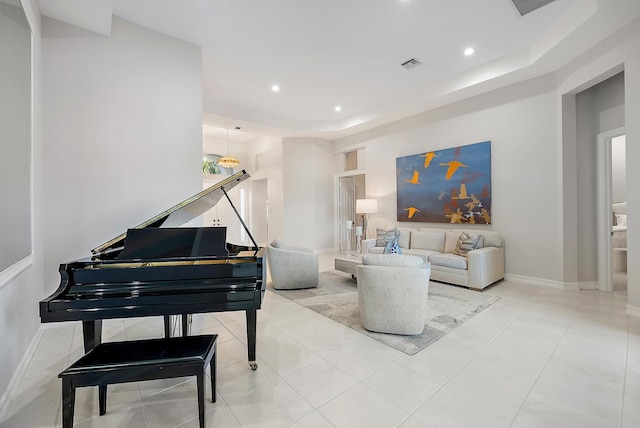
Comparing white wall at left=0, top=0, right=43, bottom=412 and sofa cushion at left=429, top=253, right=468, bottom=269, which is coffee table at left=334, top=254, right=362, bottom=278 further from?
white wall at left=0, top=0, right=43, bottom=412

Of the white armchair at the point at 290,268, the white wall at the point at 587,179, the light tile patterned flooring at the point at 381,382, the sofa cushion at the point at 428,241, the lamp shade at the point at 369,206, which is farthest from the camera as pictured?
the lamp shade at the point at 369,206

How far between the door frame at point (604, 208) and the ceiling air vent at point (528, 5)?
85.0 inches

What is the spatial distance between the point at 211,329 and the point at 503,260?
4.53 metres

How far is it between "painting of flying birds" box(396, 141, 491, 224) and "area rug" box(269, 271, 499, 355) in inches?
59.3

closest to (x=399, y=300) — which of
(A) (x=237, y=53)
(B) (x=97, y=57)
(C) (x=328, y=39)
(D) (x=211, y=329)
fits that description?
(D) (x=211, y=329)

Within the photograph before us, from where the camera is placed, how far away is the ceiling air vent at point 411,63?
4145mm

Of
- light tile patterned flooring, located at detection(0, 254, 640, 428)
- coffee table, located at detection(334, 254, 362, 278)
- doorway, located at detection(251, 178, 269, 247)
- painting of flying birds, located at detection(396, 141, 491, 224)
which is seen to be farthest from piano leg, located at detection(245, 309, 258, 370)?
doorway, located at detection(251, 178, 269, 247)

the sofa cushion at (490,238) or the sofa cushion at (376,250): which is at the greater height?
the sofa cushion at (490,238)

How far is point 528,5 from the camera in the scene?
3.00 m

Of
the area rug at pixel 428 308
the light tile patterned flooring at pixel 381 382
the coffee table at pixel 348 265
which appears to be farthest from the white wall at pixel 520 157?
the coffee table at pixel 348 265

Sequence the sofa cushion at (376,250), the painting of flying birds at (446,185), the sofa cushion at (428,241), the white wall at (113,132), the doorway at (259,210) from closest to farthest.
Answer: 1. the white wall at (113,132)
2. the painting of flying birds at (446,185)
3. the sofa cushion at (428,241)
4. the sofa cushion at (376,250)
5. the doorway at (259,210)

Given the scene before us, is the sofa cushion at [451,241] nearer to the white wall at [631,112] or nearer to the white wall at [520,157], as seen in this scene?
the white wall at [520,157]

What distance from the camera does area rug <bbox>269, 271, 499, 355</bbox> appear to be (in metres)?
2.55

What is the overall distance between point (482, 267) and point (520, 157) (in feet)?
6.37
